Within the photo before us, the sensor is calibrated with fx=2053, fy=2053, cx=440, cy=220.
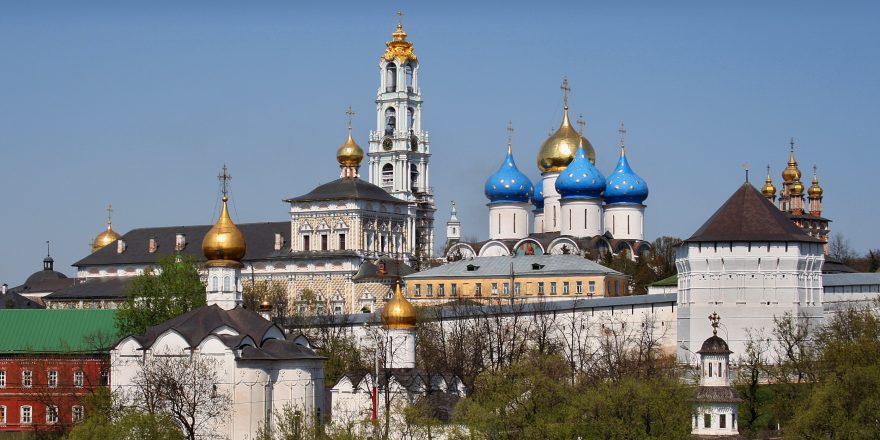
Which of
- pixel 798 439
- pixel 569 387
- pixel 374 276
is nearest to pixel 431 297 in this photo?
pixel 374 276

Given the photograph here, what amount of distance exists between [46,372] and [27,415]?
122cm

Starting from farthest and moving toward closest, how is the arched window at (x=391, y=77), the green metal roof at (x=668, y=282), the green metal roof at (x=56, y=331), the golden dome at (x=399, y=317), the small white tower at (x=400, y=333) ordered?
the arched window at (x=391, y=77)
the green metal roof at (x=668, y=282)
the green metal roof at (x=56, y=331)
the golden dome at (x=399, y=317)
the small white tower at (x=400, y=333)

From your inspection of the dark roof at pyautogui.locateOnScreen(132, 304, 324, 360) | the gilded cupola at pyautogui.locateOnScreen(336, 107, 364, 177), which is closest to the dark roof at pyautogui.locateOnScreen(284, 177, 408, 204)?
the gilded cupola at pyautogui.locateOnScreen(336, 107, 364, 177)

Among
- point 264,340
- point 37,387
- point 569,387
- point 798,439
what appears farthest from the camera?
point 37,387

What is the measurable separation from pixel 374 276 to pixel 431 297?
389cm

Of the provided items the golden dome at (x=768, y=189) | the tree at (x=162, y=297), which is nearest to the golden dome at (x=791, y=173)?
the golden dome at (x=768, y=189)

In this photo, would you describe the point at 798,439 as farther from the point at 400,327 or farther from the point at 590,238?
the point at 590,238

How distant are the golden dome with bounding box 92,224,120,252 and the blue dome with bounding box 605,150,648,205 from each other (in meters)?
25.3

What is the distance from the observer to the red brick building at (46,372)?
5269 cm

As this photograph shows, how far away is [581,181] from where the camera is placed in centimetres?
7838

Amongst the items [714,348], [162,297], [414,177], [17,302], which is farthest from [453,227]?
[714,348]

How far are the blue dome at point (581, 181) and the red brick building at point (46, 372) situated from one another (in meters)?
26.7

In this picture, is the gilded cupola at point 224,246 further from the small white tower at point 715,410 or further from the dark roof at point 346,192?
the dark roof at point 346,192

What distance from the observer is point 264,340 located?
160 ft
